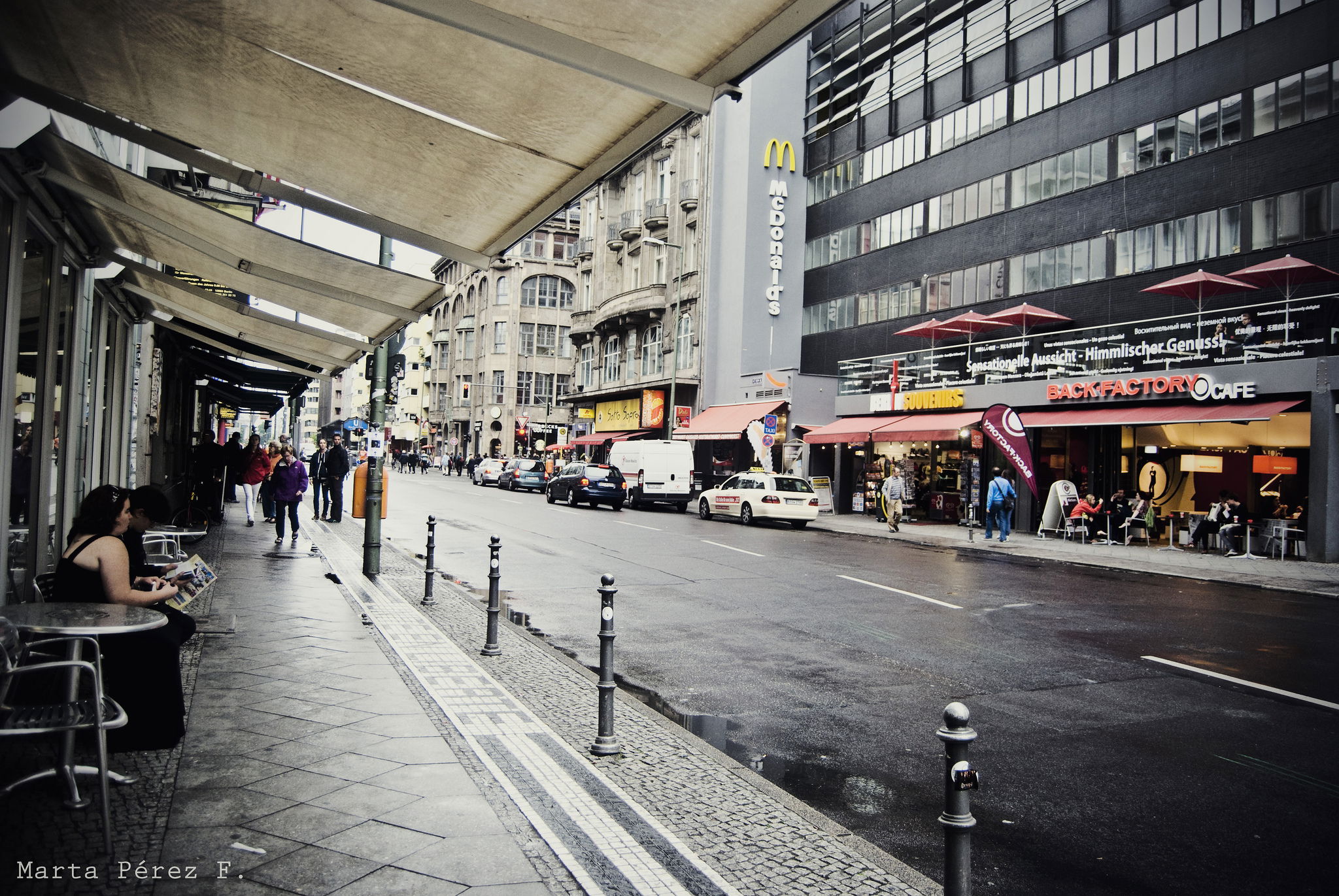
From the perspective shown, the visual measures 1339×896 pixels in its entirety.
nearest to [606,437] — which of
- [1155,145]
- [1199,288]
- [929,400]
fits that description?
[929,400]

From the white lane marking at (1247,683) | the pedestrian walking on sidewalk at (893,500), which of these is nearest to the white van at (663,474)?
the pedestrian walking on sidewalk at (893,500)

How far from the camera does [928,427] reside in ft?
93.7

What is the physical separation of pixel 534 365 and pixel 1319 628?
70.0 meters

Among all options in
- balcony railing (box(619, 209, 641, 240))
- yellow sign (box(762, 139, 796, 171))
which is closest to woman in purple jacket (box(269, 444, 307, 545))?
yellow sign (box(762, 139, 796, 171))

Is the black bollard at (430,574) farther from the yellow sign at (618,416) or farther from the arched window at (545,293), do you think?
the arched window at (545,293)

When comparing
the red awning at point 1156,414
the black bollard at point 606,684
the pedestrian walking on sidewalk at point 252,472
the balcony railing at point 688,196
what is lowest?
the black bollard at point 606,684

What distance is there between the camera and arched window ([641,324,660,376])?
47906 mm

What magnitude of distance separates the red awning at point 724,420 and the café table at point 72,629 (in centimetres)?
3256

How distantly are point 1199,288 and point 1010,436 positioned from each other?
5.39m

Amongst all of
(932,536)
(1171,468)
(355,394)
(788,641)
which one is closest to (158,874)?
(788,641)

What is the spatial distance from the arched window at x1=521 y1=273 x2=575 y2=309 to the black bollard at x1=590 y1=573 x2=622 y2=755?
7375cm

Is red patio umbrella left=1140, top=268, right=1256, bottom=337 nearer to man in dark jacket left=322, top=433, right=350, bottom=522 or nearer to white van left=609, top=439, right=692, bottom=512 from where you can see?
white van left=609, top=439, right=692, bottom=512

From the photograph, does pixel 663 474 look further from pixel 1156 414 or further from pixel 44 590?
pixel 44 590

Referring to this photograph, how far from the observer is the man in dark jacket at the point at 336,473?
1980 cm
